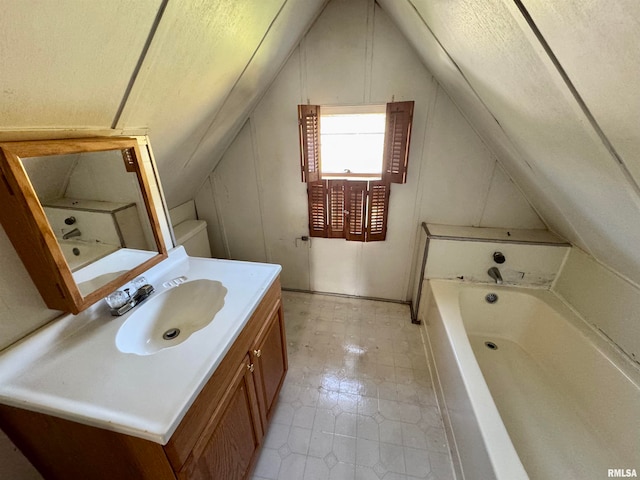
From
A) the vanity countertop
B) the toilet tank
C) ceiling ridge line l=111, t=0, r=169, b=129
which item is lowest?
the toilet tank

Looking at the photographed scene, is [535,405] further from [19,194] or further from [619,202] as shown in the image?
[19,194]

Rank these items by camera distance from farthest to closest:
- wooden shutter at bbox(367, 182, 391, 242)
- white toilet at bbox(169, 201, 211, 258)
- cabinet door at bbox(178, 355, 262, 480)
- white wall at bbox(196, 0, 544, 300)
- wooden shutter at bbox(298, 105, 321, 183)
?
white toilet at bbox(169, 201, 211, 258)
wooden shutter at bbox(367, 182, 391, 242)
wooden shutter at bbox(298, 105, 321, 183)
white wall at bbox(196, 0, 544, 300)
cabinet door at bbox(178, 355, 262, 480)

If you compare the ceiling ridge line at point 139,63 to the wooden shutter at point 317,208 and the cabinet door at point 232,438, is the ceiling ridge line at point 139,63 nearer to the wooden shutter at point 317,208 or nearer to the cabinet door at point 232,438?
the cabinet door at point 232,438

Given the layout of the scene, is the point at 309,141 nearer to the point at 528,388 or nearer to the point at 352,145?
the point at 352,145

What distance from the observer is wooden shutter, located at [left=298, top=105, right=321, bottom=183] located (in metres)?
1.76

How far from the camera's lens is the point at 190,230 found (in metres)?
2.06

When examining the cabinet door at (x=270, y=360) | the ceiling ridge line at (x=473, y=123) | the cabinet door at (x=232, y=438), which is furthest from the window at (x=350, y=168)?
the cabinet door at (x=232, y=438)

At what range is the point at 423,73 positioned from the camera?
164cm

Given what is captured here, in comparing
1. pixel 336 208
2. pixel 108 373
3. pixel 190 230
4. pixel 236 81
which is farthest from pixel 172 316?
pixel 336 208

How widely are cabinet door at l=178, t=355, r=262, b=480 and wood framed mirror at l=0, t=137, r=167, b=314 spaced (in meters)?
0.59

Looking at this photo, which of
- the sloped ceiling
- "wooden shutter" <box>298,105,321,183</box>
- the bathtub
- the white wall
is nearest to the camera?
the sloped ceiling

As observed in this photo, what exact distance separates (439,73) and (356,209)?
99cm

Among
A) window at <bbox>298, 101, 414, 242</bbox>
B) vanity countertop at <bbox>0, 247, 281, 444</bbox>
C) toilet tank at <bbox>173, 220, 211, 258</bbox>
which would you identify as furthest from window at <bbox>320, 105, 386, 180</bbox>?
vanity countertop at <bbox>0, 247, 281, 444</bbox>

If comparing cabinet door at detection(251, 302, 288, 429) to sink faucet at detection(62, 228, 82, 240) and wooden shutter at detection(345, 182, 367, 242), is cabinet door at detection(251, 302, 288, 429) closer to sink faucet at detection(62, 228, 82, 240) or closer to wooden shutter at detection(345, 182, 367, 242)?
sink faucet at detection(62, 228, 82, 240)
